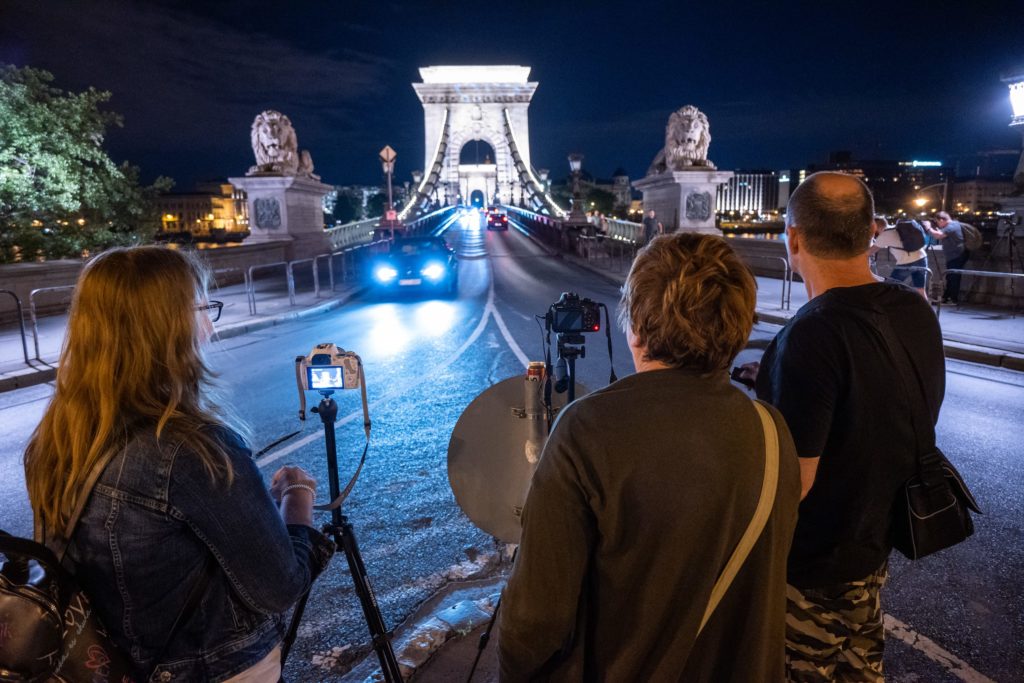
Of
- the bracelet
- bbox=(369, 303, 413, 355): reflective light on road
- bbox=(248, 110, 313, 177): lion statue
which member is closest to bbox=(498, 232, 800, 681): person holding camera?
the bracelet

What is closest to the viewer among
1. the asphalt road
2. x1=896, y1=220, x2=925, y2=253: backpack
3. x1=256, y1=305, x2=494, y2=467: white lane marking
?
the asphalt road

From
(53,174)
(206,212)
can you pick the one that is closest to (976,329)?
(53,174)

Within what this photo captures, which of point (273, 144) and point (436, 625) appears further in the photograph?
point (273, 144)

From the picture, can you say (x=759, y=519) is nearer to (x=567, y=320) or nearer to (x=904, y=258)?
(x=567, y=320)

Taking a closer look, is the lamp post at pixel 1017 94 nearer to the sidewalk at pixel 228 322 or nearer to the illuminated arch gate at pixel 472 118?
the sidewalk at pixel 228 322

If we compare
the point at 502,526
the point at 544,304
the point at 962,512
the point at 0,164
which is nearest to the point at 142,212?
the point at 0,164

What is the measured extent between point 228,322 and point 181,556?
37.5ft

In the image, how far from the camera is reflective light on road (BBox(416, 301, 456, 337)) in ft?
37.1

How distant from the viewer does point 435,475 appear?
16.2 ft

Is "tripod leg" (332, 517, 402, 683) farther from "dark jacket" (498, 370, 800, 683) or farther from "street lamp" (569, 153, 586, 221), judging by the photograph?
"street lamp" (569, 153, 586, 221)

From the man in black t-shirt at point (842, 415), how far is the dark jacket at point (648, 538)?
0.55m

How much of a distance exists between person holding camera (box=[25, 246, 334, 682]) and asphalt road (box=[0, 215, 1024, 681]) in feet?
0.94

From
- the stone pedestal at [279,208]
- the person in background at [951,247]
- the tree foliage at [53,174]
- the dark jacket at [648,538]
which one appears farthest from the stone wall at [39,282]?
the person in background at [951,247]

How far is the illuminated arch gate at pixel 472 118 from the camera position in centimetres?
9119
